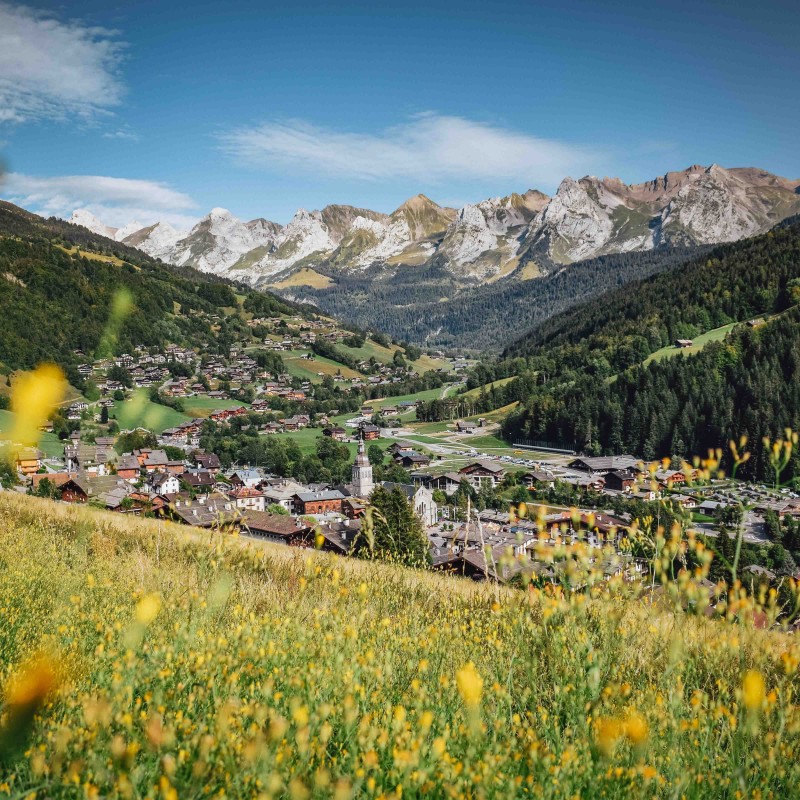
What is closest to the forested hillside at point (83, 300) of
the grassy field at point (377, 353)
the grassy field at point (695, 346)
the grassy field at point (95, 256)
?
the grassy field at point (95, 256)

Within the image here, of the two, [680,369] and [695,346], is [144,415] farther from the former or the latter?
[695,346]

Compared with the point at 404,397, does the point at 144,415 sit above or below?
below

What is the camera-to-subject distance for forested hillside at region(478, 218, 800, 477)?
85.6m

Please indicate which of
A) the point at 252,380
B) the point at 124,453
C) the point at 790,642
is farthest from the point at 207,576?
the point at 252,380

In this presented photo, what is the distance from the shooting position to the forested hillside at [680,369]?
85.6 meters

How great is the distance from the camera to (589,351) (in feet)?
426

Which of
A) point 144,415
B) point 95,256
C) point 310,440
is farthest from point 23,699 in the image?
point 95,256

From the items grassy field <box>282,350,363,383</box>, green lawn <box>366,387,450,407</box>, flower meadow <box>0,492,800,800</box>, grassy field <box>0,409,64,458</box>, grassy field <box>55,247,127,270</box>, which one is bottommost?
grassy field <box>0,409,64,458</box>

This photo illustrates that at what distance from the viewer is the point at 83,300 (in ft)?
421

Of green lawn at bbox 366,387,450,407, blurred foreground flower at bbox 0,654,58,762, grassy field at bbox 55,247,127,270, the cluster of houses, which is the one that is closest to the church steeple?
the cluster of houses

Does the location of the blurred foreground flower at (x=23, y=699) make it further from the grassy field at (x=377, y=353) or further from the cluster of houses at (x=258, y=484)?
the grassy field at (x=377, y=353)

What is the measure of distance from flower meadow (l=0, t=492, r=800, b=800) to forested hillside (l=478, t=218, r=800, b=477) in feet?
213

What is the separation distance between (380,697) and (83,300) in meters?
145

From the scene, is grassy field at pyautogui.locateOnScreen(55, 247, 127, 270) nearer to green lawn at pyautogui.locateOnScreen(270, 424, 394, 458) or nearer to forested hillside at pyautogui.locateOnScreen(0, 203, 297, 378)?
forested hillside at pyautogui.locateOnScreen(0, 203, 297, 378)
